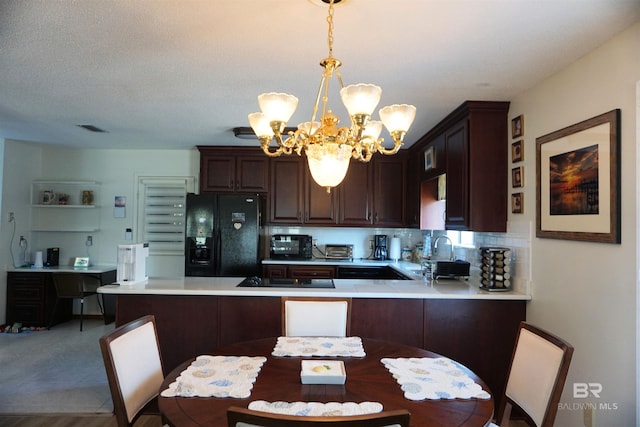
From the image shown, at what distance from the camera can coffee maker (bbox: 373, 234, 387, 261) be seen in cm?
490

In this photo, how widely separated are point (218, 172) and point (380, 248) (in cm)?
221

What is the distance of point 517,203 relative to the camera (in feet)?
8.93

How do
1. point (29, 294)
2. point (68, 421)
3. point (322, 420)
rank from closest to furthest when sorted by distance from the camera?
point (322, 420) < point (68, 421) < point (29, 294)

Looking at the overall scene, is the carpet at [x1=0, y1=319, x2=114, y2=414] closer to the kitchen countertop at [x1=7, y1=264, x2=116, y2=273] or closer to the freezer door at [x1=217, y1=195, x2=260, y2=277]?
the kitchen countertop at [x1=7, y1=264, x2=116, y2=273]

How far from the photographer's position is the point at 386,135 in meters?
3.95

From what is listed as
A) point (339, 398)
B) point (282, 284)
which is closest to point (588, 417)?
point (339, 398)

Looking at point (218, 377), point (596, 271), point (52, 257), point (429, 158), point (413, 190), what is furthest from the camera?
point (52, 257)

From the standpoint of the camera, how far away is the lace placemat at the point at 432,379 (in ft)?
4.31

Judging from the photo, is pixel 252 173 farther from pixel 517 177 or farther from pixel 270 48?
pixel 517 177

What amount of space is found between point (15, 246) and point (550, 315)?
5.72m

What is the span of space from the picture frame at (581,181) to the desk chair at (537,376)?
2.30 feet

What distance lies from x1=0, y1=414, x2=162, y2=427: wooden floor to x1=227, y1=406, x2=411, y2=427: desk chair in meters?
2.11

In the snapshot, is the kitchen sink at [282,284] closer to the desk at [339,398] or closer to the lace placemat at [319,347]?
the lace placemat at [319,347]

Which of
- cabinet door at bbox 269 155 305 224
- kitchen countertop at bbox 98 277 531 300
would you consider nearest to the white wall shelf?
cabinet door at bbox 269 155 305 224
